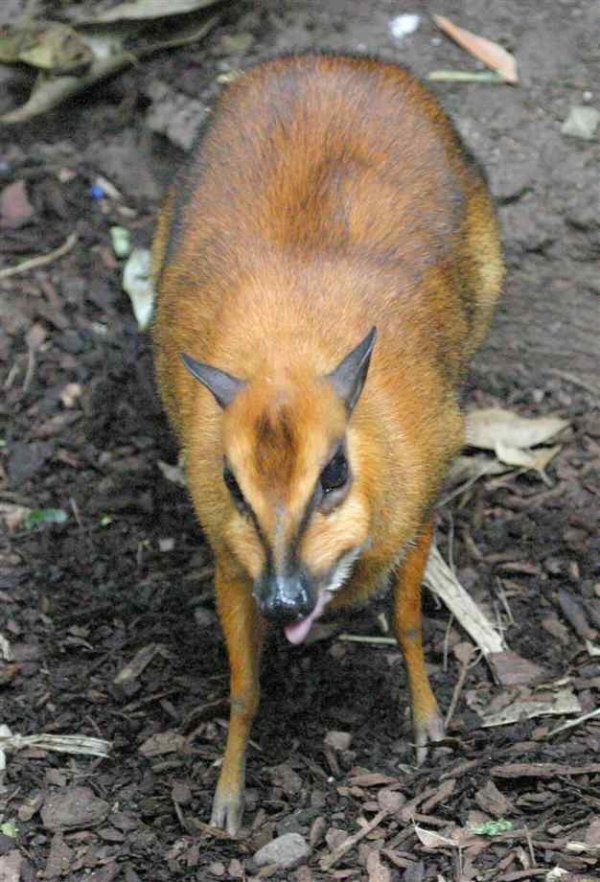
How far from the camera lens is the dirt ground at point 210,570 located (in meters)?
6.32

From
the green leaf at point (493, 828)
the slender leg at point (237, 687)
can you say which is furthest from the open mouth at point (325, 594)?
the green leaf at point (493, 828)

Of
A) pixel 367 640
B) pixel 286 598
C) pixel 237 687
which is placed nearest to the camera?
pixel 286 598

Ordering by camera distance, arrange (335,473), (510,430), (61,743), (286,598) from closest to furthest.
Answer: (286,598) < (335,473) < (61,743) < (510,430)

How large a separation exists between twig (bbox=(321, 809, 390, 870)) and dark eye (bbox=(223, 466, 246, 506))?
5.04 ft

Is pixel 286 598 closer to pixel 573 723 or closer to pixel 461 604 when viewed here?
pixel 573 723

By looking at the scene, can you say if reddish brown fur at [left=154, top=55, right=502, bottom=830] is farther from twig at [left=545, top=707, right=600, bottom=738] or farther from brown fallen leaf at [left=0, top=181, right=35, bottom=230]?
brown fallen leaf at [left=0, top=181, right=35, bottom=230]

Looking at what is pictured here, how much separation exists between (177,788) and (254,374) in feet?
6.38

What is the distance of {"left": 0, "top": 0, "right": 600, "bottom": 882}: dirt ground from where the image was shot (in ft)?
20.7

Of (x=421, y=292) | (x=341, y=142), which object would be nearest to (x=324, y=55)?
(x=341, y=142)

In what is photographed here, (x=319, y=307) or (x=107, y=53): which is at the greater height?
(x=319, y=307)

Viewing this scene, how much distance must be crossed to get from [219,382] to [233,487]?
39 cm

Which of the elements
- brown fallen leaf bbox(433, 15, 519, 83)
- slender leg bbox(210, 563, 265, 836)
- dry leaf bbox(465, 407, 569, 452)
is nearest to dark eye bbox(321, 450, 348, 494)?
slender leg bbox(210, 563, 265, 836)

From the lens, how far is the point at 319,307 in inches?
245

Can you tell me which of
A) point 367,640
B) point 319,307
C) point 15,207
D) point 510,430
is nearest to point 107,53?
point 15,207
